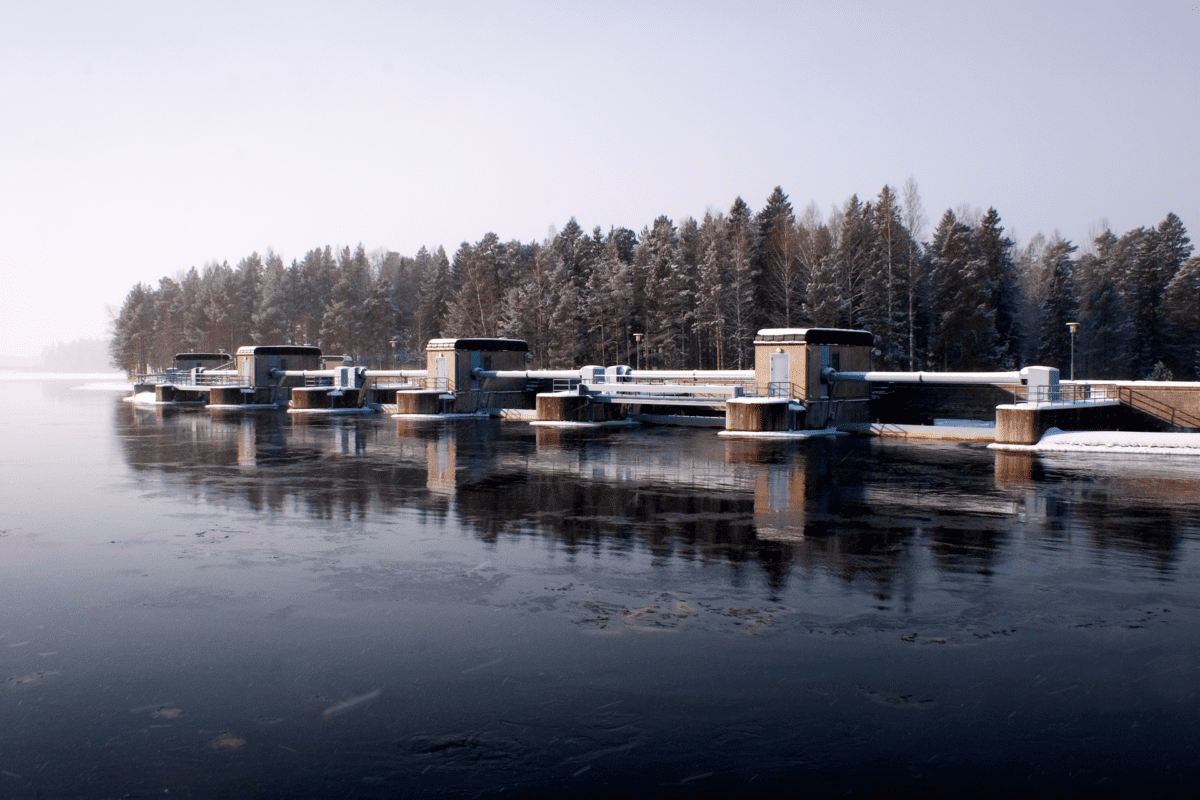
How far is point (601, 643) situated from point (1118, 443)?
21773mm

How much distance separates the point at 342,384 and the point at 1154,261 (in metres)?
58.4

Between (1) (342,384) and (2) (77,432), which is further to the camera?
(1) (342,384)

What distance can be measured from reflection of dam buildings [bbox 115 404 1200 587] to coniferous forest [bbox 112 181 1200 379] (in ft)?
114

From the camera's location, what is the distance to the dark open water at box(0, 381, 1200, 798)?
5617 millimetres

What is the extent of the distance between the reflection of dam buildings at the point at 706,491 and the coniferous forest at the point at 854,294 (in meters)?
34.9

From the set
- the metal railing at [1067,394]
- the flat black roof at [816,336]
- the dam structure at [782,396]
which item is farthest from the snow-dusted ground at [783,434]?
the metal railing at [1067,394]

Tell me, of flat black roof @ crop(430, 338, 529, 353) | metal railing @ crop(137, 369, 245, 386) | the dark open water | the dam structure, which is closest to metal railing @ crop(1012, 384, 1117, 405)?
the dam structure

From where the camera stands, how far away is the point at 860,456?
952 inches

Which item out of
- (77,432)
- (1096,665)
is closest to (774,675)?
(1096,665)

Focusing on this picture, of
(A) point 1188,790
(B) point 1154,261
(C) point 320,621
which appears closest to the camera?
(A) point 1188,790

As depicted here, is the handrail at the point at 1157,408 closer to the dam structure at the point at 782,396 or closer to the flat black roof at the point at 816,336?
the dam structure at the point at 782,396

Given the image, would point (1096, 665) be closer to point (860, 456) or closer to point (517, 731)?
point (517, 731)

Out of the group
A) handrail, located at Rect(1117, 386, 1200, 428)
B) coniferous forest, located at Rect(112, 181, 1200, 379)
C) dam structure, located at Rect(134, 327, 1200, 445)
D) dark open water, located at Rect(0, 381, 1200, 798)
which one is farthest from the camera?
coniferous forest, located at Rect(112, 181, 1200, 379)

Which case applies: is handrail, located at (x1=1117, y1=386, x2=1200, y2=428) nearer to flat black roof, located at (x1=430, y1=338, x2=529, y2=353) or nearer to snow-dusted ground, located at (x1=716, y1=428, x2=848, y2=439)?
snow-dusted ground, located at (x1=716, y1=428, x2=848, y2=439)
